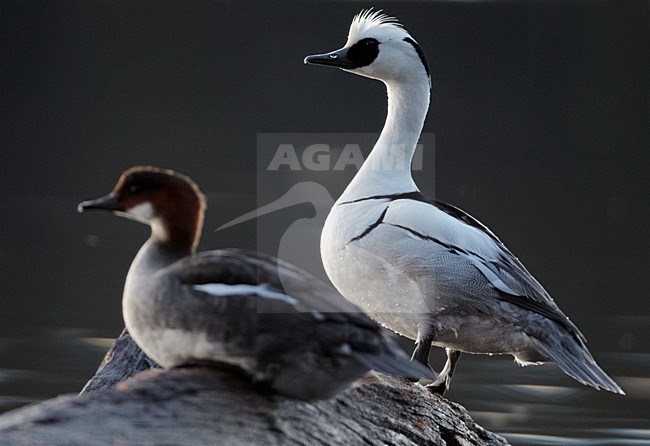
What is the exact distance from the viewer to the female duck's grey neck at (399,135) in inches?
201

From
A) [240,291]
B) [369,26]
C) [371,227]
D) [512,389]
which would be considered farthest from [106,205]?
[512,389]

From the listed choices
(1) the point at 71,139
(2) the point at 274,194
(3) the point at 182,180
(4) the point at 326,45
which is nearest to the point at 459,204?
(2) the point at 274,194

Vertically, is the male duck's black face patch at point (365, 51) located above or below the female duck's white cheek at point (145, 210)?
above

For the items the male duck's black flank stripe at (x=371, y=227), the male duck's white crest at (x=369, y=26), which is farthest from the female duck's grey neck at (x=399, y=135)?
the male duck's black flank stripe at (x=371, y=227)

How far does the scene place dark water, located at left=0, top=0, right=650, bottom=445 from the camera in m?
12.4

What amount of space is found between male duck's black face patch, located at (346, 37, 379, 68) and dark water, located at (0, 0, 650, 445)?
469cm

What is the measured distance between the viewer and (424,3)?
21141 mm

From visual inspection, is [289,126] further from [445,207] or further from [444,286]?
[444,286]

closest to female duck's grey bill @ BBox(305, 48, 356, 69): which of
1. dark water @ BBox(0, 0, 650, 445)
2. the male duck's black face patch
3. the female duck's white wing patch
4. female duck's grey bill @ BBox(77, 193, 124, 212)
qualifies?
the male duck's black face patch

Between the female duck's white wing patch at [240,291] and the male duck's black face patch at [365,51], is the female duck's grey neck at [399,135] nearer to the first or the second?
the male duck's black face patch at [365,51]

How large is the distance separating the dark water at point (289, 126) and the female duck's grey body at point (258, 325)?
6.74 m

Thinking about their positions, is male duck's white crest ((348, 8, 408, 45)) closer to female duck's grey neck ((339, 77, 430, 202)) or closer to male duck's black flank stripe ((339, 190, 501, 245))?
female duck's grey neck ((339, 77, 430, 202))

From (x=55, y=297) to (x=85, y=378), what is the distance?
296cm

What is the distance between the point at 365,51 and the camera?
5199mm
